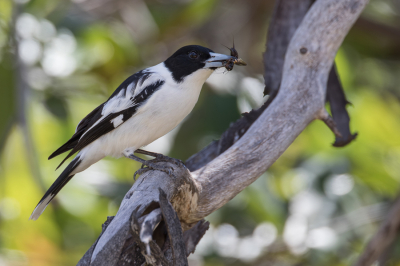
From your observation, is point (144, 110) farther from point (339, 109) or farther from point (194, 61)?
point (339, 109)

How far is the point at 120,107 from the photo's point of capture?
258 centimetres

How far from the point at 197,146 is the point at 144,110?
7.15 feet

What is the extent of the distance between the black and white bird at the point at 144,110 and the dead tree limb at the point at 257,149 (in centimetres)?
36

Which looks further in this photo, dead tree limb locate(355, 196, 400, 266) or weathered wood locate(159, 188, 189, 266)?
dead tree limb locate(355, 196, 400, 266)

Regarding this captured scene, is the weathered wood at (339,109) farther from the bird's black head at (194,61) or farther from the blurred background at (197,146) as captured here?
the blurred background at (197,146)

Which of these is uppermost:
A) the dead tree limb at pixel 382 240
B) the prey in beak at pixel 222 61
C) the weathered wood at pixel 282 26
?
the prey in beak at pixel 222 61

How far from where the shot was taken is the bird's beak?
2.51 metres

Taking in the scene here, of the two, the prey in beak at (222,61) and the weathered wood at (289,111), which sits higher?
the prey in beak at (222,61)

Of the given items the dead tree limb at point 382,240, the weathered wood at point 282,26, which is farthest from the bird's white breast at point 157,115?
the dead tree limb at point 382,240

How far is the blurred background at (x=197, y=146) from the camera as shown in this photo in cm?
403

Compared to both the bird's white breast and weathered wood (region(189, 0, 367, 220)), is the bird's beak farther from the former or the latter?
weathered wood (region(189, 0, 367, 220))

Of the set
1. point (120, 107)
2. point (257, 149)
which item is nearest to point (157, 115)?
point (120, 107)

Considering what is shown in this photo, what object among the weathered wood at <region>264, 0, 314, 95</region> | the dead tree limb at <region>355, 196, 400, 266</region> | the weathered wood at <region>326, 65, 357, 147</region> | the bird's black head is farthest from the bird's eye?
the dead tree limb at <region>355, 196, 400, 266</region>

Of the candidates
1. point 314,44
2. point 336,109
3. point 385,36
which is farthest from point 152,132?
point 385,36
